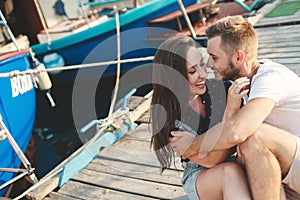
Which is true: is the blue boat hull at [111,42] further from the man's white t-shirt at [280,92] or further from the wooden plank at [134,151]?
the man's white t-shirt at [280,92]

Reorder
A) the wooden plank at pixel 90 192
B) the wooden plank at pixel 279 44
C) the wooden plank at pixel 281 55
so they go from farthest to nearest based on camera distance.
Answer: the wooden plank at pixel 279 44 → the wooden plank at pixel 281 55 → the wooden plank at pixel 90 192

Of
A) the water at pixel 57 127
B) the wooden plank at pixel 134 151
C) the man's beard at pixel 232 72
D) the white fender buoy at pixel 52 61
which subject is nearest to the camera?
the man's beard at pixel 232 72

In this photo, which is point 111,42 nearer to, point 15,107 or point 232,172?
point 15,107

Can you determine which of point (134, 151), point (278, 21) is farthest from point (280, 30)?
Result: point (134, 151)

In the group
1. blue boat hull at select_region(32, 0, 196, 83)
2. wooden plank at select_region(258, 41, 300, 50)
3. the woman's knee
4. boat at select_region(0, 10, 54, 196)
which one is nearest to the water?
blue boat hull at select_region(32, 0, 196, 83)

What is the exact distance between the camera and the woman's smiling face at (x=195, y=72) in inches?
61.4

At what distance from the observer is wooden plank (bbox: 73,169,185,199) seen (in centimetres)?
217

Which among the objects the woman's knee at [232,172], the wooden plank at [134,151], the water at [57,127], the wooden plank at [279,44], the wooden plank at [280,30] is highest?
the woman's knee at [232,172]

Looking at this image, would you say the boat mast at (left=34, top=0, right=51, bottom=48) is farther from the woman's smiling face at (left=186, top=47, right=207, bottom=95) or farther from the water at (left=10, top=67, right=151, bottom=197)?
the woman's smiling face at (left=186, top=47, right=207, bottom=95)

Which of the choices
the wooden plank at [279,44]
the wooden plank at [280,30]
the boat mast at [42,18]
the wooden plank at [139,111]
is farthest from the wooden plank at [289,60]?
the boat mast at [42,18]

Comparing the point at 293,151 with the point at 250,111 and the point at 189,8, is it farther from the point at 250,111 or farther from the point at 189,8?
the point at 189,8

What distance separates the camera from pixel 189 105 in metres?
1.62

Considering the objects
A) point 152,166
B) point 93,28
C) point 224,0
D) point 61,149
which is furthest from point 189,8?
point 152,166

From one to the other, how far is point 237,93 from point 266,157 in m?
0.29
